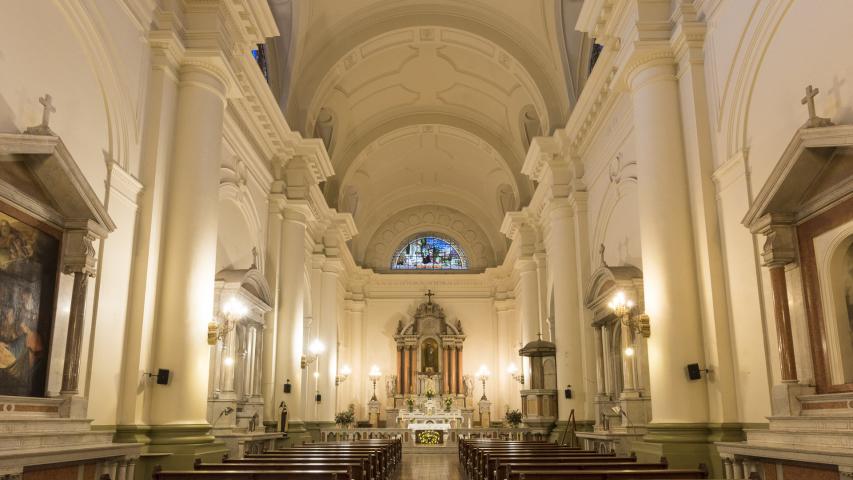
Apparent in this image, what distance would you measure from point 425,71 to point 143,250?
1304 cm

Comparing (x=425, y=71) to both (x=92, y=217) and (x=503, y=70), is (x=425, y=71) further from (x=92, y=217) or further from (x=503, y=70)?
(x=92, y=217)

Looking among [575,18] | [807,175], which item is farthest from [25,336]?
[575,18]

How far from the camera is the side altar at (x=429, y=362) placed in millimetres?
28312

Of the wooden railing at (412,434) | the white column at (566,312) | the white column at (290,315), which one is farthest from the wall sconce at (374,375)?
the white column at (566,312)

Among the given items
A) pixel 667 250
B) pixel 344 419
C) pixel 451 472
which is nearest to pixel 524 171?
pixel 451 472

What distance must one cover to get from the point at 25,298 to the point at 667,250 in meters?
7.21

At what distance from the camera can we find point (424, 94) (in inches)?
869

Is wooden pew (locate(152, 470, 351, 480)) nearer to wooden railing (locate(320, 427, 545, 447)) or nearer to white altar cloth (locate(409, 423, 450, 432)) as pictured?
wooden railing (locate(320, 427, 545, 447))

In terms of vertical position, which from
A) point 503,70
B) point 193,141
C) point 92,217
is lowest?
point 92,217

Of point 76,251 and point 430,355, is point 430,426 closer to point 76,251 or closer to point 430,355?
point 430,355

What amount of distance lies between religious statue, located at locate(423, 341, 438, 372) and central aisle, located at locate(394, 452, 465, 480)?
8961 millimetres

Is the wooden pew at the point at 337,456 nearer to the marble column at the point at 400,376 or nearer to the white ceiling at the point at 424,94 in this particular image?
the white ceiling at the point at 424,94

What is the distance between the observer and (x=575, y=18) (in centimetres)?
1587

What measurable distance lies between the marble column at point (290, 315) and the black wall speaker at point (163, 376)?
6.60 metres
